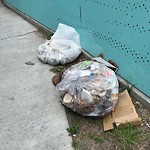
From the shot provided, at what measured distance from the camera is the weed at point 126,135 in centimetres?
247

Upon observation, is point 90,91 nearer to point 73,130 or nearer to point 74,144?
point 73,130

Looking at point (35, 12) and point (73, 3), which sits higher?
point (73, 3)

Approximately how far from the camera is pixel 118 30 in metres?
2.94

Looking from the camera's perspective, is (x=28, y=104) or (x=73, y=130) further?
(x=28, y=104)

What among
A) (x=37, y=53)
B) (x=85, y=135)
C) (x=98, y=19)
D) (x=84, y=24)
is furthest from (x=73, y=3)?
(x=85, y=135)

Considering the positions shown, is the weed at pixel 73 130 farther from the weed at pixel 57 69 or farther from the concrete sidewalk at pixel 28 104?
the weed at pixel 57 69

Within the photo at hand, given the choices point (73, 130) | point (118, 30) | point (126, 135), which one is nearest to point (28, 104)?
point (73, 130)

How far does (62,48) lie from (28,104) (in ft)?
3.20

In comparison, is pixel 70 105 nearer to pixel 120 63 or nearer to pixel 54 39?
pixel 120 63

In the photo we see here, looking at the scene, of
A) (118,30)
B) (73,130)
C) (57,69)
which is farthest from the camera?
(57,69)

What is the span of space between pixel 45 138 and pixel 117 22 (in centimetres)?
137

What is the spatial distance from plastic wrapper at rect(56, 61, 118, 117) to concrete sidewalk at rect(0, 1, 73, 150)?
0.23 m

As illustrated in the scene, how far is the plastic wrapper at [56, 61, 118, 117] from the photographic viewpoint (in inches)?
→ 103

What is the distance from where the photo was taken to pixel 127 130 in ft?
8.42
